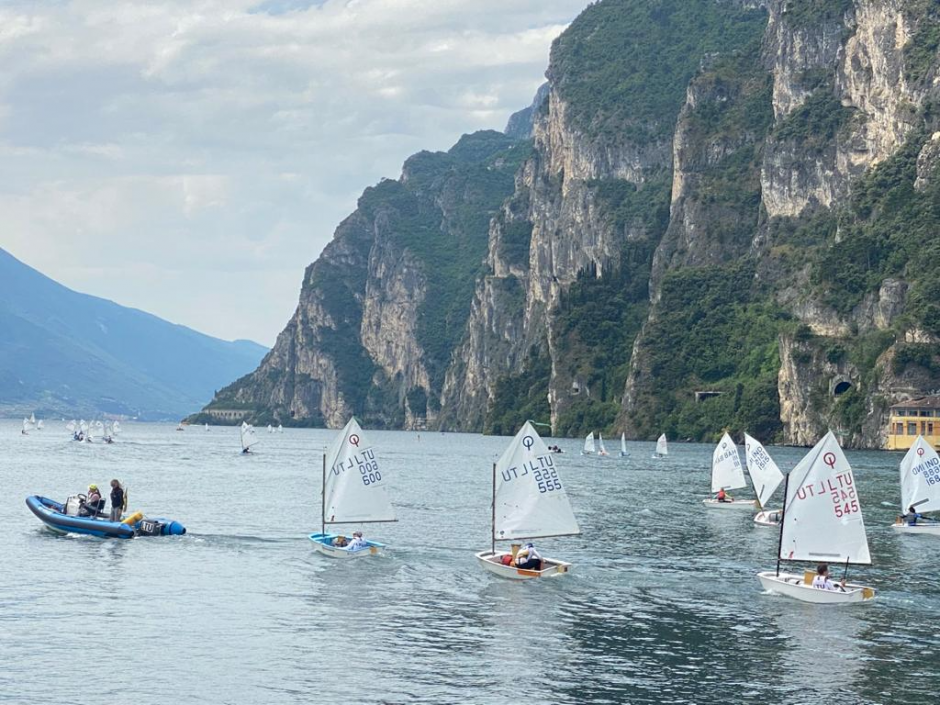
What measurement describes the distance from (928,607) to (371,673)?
25.9 meters

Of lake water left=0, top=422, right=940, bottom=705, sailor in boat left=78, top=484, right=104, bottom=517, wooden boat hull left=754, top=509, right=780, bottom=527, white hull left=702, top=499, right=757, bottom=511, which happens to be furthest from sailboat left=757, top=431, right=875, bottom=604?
white hull left=702, top=499, right=757, bottom=511

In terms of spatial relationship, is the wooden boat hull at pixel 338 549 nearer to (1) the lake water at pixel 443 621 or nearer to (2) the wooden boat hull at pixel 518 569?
(1) the lake water at pixel 443 621

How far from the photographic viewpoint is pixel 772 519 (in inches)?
3733

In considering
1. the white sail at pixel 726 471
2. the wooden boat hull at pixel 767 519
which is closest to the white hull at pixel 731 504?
the white sail at pixel 726 471

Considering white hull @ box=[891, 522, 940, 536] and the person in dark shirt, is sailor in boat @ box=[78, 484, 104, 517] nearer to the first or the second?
the person in dark shirt

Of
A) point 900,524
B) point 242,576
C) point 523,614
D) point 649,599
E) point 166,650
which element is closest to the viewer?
point 166,650

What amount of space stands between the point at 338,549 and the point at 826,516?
24800 millimetres

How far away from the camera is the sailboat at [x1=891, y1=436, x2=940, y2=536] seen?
295 feet

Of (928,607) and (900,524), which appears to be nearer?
(928,607)

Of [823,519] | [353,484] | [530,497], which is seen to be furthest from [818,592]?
[353,484]

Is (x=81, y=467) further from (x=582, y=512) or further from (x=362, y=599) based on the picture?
(x=362, y=599)

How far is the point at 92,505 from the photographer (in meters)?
82.8

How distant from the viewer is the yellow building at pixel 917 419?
19438 cm

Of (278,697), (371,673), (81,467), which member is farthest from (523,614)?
(81,467)
